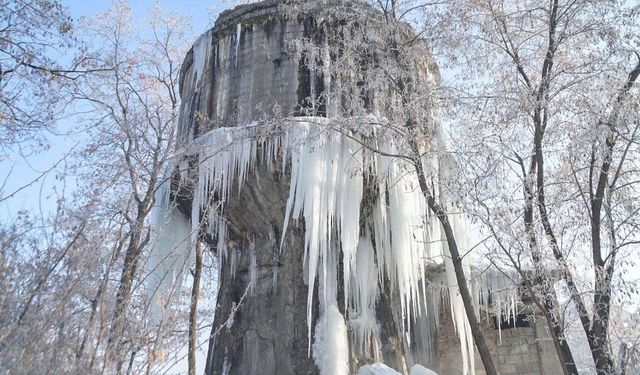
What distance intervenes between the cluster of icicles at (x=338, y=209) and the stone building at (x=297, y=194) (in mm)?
21

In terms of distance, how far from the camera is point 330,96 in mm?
9047

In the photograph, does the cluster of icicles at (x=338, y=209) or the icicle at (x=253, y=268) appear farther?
the icicle at (x=253, y=268)

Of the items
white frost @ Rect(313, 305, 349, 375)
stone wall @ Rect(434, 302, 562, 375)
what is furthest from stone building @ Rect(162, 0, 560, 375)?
stone wall @ Rect(434, 302, 562, 375)

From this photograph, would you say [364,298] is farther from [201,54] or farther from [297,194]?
[201,54]

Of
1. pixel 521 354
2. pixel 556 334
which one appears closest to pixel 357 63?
pixel 556 334

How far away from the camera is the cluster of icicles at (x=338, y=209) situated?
8.30 metres

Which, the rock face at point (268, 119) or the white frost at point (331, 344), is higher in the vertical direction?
the rock face at point (268, 119)

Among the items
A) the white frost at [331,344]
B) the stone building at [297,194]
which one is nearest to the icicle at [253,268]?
the stone building at [297,194]

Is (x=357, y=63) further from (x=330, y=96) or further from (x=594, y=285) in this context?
(x=594, y=285)

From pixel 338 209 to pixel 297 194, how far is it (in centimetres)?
60

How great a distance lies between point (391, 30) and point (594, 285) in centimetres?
380

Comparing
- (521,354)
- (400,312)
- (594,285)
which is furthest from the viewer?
(521,354)

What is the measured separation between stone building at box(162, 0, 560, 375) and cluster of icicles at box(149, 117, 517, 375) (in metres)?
0.02

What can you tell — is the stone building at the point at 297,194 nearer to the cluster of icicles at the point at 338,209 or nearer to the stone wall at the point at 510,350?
the cluster of icicles at the point at 338,209
